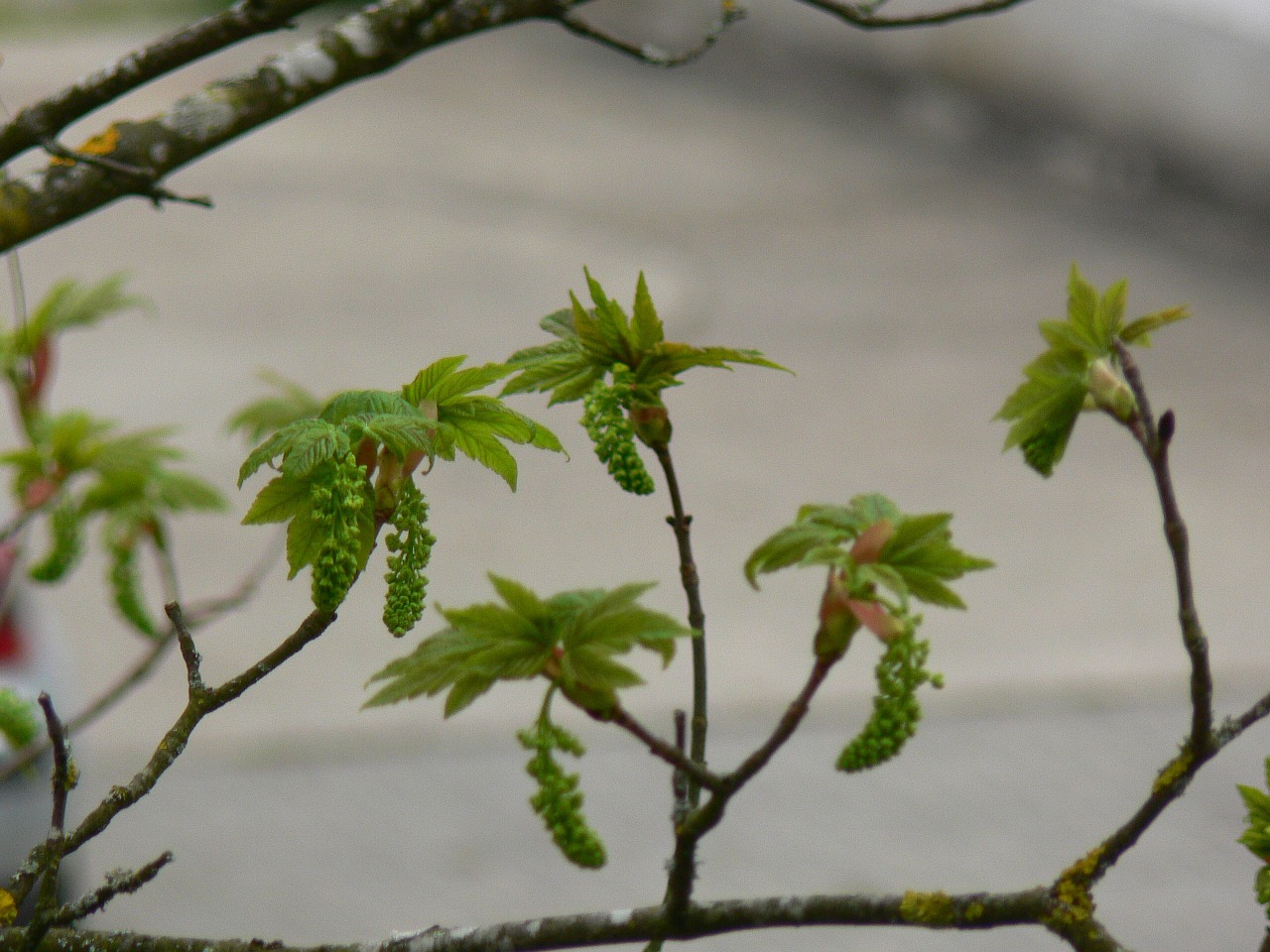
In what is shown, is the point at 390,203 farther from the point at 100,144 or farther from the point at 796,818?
the point at 100,144

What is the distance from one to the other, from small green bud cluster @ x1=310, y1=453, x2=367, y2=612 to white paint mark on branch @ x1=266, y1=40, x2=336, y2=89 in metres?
0.52

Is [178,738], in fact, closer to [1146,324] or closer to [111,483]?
[1146,324]

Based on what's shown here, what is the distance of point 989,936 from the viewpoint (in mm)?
3510

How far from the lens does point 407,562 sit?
0.76m

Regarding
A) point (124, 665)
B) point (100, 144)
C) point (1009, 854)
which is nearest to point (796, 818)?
point (1009, 854)

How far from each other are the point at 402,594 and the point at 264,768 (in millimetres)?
3626

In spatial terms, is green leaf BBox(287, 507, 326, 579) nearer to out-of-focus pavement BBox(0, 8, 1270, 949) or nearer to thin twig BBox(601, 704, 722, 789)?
thin twig BBox(601, 704, 722, 789)

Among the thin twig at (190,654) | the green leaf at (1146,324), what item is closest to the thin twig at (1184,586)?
the green leaf at (1146,324)

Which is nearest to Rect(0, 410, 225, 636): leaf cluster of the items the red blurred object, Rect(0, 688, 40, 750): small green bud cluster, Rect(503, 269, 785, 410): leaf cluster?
Rect(0, 688, 40, 750): small green bud cluster

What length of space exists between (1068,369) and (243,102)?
711mm

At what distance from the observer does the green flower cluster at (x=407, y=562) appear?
75cm

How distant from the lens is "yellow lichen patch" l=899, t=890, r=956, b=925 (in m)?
0.75

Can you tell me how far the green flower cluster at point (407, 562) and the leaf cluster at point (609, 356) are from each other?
0.12 meters

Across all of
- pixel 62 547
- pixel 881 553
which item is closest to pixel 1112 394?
pixel 881 553
